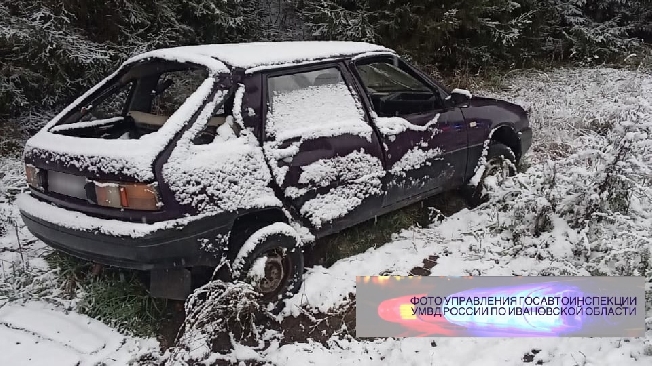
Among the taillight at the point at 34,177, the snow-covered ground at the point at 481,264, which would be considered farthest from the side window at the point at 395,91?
the taillight at the point at 34,177

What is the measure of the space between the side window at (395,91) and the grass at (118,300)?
7.13 ft

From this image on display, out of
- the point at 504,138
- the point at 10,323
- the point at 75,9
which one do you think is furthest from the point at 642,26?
the point at 10,323

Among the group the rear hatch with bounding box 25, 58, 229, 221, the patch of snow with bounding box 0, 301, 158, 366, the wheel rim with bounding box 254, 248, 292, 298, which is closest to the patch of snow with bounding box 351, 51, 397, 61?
the rear hatch with bounding box 25, 58, 229, 221

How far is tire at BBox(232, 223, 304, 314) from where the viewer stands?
3.33 m

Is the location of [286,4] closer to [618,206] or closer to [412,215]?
[412,215]

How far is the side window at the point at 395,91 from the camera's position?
433 centimetres

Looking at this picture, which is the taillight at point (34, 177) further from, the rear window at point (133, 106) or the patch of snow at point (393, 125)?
the patch of snow at point (393, 125)

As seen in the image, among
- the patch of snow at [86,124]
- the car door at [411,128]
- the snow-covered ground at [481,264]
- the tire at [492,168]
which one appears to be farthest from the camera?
the tire at [492,168]

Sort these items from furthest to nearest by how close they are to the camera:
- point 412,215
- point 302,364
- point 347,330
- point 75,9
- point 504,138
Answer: point 75,9
point 504,138
point 412,215
point 347,330
point 302,364

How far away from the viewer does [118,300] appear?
139 inches

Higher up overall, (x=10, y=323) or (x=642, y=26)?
(x=642, y=26)

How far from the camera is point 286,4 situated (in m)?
11.1

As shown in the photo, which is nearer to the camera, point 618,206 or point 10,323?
point 10,323

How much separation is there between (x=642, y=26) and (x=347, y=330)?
38.4 ft
